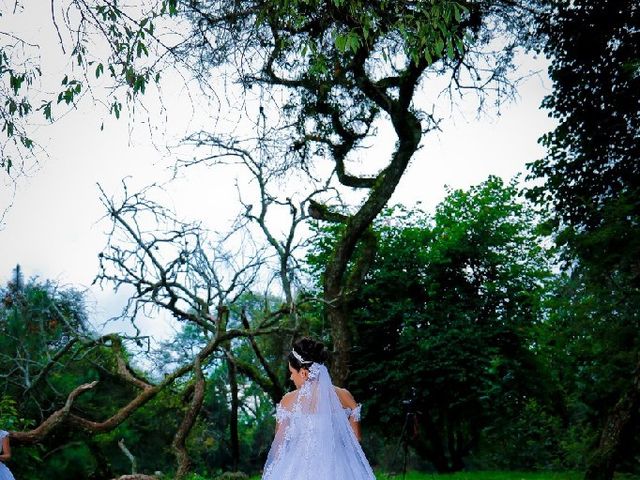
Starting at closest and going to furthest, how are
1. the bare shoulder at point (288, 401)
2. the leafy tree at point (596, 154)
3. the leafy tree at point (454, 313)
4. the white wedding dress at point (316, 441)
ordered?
the white wedding dress at point (316, 441) < the bare shoulder at point (288, 401) < the leafy tree at point (596, 154) < the leafy tree at point (454, 313)

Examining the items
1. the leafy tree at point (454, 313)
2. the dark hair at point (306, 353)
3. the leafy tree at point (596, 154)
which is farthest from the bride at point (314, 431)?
the leafy tree at point (454, 313)

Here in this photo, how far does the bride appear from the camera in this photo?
6.39 meters

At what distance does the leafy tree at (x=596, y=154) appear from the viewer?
46.8 ft

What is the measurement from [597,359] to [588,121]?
6.27 meters

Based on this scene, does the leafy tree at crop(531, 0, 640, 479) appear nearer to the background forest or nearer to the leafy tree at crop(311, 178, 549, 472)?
the background forest

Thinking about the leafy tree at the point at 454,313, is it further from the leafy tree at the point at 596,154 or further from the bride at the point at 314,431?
the bride at the point at 314,431

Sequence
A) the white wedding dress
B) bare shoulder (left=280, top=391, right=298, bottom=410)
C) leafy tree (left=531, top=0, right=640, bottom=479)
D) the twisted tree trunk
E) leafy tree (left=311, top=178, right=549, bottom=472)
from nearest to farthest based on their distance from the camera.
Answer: the white wedding dress, bare shoulder (left=280, top=391, right=298, bottom=410), the twisted tree trunk, leafy tree (left=531, top=0, right=640, bottom=479), leafy tree (left=311, top=178, right=549, bottom=472)

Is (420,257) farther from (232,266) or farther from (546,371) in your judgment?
(232,266)

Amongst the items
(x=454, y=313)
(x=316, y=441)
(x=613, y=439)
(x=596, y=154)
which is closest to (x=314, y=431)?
(x=316, y=441)

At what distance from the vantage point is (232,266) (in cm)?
1474

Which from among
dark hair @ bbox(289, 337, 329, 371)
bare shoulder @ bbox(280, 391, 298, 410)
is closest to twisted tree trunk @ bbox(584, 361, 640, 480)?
dark hair @ bbox(289, 337, 329, 371)

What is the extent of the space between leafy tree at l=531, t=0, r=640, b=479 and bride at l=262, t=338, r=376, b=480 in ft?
30.2

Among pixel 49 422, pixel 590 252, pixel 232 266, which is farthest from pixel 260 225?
pixel 590 252

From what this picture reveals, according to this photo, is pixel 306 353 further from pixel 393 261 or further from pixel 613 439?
pixel 393 261
